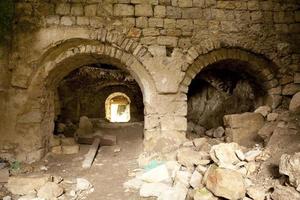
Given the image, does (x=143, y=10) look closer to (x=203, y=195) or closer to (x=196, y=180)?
(x=196, y=180)

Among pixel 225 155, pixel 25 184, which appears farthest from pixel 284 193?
pixel 25 184

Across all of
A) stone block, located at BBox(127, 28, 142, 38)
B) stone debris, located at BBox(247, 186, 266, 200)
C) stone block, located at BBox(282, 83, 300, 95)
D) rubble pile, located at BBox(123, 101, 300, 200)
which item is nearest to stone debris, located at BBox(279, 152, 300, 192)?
rubble pile, located at BBox(123, 101, 300, 200)

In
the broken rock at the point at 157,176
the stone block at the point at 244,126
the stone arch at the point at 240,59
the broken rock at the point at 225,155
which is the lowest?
the broken rock at the point at 157,176

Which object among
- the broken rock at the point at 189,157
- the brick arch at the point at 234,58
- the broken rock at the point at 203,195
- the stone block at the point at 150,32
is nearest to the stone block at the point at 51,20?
the stone block at the point at 150,32

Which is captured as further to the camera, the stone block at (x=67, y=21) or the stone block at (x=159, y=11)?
the stone block at (x=159, y=11)

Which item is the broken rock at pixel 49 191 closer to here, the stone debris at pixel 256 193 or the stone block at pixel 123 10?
the stone debris at pixel 256 193

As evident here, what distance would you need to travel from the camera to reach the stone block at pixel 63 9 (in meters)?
4.85

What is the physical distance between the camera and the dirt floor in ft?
12.4

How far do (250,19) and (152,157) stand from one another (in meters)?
3.31

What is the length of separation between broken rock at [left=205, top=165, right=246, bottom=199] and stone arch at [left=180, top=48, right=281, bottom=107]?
246cm

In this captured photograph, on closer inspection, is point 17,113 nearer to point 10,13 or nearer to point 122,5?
point 10,13

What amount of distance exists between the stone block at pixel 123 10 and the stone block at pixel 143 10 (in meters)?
0.09

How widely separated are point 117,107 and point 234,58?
9.67 meters

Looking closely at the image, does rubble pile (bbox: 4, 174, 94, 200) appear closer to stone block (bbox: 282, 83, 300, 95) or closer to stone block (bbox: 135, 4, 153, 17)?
stone block (bbox: 135, 4, 153, 17)
